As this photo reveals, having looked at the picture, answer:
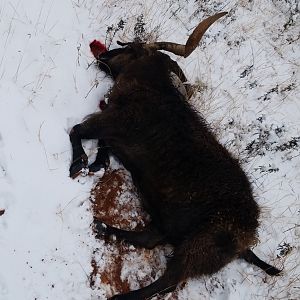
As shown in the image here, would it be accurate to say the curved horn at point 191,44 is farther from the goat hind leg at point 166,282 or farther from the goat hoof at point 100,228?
the goat hind leg at point 166,282

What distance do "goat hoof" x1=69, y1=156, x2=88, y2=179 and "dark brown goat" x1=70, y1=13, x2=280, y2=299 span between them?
1cm

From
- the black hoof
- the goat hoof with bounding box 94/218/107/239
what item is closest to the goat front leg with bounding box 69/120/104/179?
the goat hoof with bounding box 94/218/107/239

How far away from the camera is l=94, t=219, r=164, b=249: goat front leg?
184 inches

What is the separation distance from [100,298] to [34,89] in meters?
2.29

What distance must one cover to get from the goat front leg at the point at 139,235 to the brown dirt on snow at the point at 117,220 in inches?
2.8

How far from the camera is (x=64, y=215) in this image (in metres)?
4.45

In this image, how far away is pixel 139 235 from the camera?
15.6ft

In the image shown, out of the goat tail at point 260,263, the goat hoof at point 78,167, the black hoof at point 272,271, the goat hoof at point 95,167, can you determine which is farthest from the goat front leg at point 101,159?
the black hoof at point 272,271

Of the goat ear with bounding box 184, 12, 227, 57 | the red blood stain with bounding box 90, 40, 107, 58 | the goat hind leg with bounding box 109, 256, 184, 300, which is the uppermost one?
the red blood stain with bounding box 90, 40, 107, 58

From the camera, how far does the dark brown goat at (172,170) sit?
436cm

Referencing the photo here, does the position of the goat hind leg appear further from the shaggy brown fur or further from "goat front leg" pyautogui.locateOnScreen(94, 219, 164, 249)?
"goat front leg" pyautogui.locateOnScreen(94, 219, 164, 249)

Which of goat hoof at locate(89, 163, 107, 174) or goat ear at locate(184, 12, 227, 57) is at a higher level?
goat ear at locate(184, 12, 227, 57)

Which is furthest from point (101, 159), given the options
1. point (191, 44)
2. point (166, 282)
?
point (191, 44)

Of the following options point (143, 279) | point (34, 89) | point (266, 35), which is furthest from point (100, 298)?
point (266, 35)
